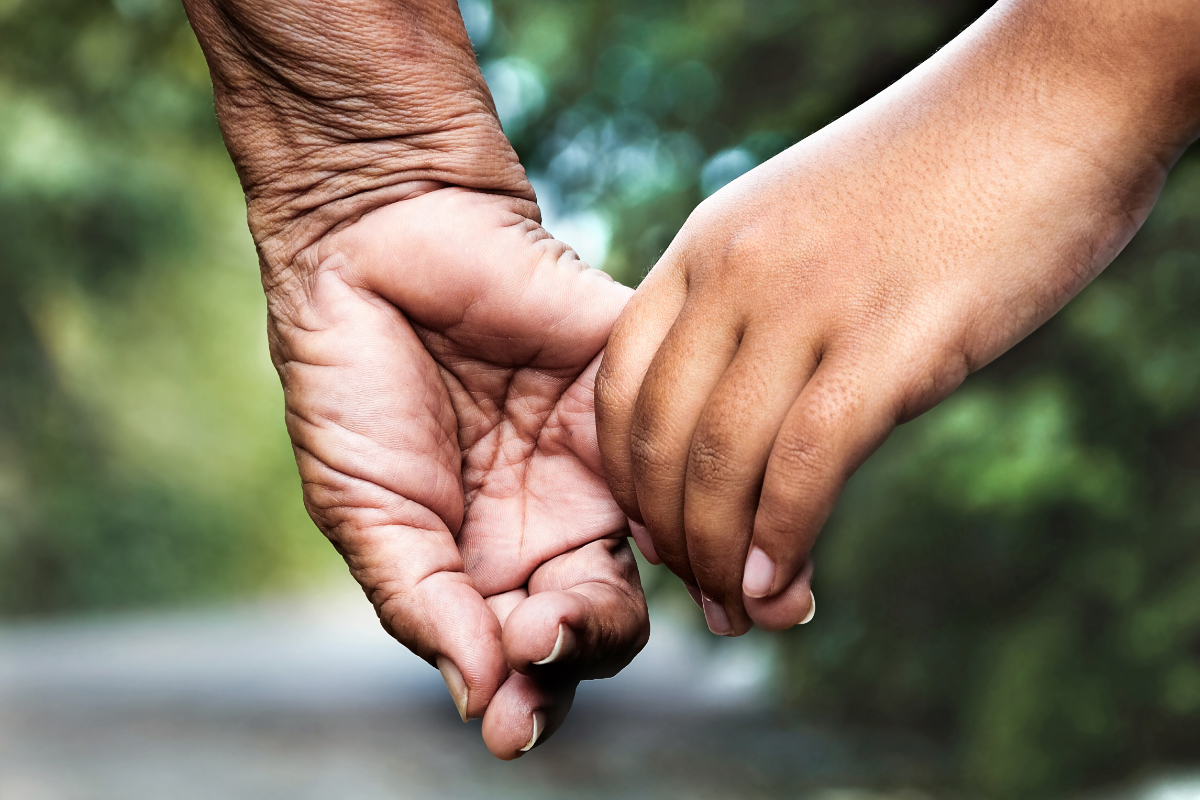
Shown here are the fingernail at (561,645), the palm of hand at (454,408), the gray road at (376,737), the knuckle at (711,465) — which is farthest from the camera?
the gray road at (376,737)

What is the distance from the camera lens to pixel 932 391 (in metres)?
0.86

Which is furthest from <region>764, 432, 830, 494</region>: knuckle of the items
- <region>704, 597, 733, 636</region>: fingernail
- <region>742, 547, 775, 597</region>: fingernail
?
<region>704, 597, 733, 636</region>: fingernail

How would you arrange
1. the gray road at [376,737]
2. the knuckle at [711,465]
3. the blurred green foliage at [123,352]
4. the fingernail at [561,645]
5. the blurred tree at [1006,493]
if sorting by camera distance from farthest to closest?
the blurred green foliage at [123,352], the gray road at [376,737], the blurred tree at [1006,493], the fingernail at [561,645], the knuckle at [711,465]

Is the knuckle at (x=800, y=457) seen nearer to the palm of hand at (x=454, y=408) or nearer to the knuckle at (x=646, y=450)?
the knuckle at (x=646, y=450)

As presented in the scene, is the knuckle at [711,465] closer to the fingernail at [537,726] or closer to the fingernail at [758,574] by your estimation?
the fingernail at [758,574]

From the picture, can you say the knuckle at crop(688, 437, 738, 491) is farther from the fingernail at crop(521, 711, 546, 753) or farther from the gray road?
the gray road

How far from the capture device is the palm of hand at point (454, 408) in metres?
1.33

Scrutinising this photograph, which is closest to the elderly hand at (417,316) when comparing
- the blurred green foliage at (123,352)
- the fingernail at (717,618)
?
the fingernail at (717,618)

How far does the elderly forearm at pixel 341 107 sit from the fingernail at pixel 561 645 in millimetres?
708

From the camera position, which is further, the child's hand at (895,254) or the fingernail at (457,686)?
the fingernail at (457,686)

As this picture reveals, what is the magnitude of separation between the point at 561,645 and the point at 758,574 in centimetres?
26

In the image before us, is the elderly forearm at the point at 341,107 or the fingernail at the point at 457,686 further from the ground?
the elderly forearm at the point at 341,107

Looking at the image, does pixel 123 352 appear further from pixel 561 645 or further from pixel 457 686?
pixel 561 645

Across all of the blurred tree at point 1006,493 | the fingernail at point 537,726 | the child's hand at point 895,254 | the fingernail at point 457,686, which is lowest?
the blurred tree at point 1006,493
